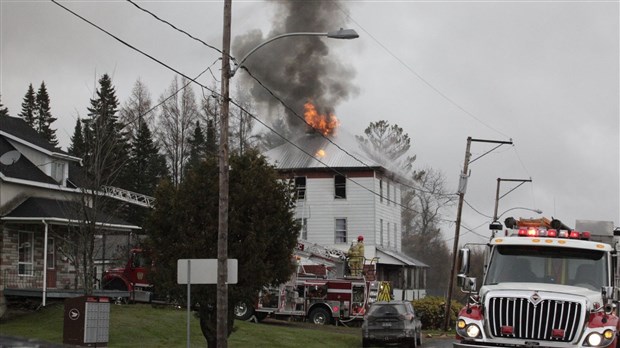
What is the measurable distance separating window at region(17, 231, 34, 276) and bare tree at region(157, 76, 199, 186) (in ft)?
101

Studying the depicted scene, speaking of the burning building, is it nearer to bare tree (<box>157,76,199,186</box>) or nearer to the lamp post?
bare tree (<box>157,76,199,186</box>)

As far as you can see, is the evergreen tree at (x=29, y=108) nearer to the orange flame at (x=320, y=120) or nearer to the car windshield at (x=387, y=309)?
the orange flame at (x=320, y=120)

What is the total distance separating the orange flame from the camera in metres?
47.9

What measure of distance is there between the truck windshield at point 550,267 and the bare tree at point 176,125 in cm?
5007

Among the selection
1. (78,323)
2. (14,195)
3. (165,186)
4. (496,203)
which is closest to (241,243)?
(165,186)

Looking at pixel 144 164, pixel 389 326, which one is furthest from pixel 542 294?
pixel 144 164

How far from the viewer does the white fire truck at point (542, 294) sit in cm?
1275

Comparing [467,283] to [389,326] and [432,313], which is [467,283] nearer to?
[389,326]

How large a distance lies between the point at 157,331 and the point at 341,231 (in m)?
27.9

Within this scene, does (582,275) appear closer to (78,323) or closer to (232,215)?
(232,215)

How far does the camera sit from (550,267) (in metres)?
14.3

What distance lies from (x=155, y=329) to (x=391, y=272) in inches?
1258

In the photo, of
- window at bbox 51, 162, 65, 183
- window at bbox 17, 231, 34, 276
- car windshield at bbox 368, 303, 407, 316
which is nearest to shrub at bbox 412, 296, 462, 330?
car windshield at bbox 368, 303, 407, 316

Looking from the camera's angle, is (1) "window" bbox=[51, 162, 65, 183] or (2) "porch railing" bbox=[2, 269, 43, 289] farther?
(1) "window" bbox=[51, 162, 65, 183]
